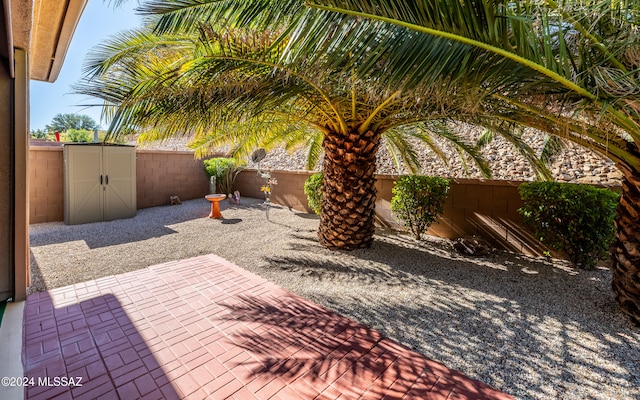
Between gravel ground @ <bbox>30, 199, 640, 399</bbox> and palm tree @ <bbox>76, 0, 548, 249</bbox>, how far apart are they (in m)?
1.38

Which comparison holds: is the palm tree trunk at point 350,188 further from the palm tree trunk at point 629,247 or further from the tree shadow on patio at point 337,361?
the palm tree trunk at point 629,247

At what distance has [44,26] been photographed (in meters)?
3.65

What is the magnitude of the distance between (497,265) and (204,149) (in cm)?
801

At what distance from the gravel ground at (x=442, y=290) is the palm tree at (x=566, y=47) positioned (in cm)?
92

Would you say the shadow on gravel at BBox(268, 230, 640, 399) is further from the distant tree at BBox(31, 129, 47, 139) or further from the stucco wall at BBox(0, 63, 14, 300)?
the distant tree at BBox(31, 129, 47, 139)

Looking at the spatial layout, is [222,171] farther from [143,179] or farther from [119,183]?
[119,183]

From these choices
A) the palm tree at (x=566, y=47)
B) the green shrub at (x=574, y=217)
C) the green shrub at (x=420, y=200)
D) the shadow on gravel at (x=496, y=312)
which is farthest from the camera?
the green shrub at (x=420, y=200)

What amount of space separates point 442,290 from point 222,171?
38.1ft

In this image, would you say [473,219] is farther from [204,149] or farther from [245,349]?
[204,149]

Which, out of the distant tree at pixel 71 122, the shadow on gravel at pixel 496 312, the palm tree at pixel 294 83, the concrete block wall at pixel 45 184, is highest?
the distant tree at pixel 71 122

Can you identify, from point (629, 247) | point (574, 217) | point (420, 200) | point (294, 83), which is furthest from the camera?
point (420, 200)

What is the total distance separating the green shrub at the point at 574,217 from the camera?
15.7 feet

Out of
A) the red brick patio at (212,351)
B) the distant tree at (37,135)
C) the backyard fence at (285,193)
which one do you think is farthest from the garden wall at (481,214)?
the distant tree at (37,135)

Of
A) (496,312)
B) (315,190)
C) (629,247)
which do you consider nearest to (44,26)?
(496,312)
